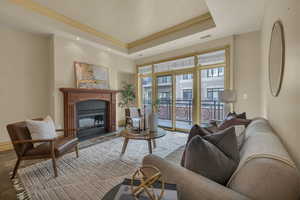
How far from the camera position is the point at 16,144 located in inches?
79.6

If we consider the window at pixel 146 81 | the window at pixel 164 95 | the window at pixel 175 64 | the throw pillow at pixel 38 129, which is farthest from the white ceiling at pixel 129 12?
the throw pillow at pixel 38 129

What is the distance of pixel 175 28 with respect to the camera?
12.5ft

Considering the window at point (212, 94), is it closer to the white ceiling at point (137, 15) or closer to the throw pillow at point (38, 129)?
the white ceiling at point (137, 15)

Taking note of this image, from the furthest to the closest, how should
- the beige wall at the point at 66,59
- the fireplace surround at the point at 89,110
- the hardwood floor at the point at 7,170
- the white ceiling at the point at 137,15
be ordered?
the fireplace surround at the point at 89,110 → the beige wall at the point at 66,59 → the white ceiling at the point at 137,15 → the hardwood floor at the point at 7,170

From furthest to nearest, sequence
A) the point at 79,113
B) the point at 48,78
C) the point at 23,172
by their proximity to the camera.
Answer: the point at 79,113 < the point at 48,78 < the point at 23,172

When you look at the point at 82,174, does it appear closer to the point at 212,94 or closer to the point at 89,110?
the point at 89,110

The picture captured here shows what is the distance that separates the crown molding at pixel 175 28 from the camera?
3252mm

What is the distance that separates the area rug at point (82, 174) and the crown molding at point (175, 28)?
120 inches

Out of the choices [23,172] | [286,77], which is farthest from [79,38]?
[286,77]

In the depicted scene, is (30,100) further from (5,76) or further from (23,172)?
(23,172)

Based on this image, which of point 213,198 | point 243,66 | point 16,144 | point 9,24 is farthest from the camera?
point 243,66

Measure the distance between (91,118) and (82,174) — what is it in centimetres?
255

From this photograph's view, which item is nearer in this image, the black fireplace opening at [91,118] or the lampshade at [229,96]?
the lampshade at [229,96]

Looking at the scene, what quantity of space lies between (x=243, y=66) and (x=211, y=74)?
800 millimetres
